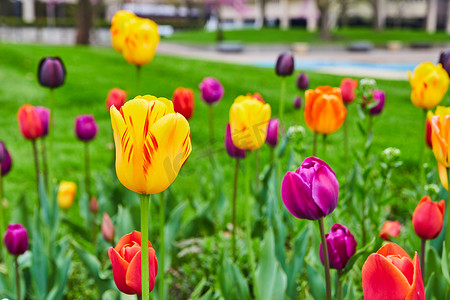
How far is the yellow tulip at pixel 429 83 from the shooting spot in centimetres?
151

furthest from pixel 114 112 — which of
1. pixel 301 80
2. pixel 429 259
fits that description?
pixel 301 80

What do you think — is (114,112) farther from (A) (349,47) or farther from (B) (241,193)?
(A) (349,47)

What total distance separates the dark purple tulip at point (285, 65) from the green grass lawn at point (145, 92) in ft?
1.03

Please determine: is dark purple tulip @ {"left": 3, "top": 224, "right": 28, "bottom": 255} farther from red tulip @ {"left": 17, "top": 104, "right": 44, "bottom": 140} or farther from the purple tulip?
the purple tulip

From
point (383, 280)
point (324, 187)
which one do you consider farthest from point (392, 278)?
point (324, 187)

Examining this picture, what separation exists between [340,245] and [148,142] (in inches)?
20.0

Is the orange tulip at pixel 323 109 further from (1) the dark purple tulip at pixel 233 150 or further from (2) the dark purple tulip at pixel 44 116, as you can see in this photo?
(2) the dark purple tulip at pixel 44 116

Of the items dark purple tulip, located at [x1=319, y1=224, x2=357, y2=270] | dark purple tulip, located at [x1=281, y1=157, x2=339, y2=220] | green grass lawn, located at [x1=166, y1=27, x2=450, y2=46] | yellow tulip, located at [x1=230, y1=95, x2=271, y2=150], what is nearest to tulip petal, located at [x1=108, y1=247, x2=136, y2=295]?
dark purple tulip, located at [x1=281, y1=157, x2=339, y2=220]

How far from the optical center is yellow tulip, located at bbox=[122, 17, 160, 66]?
1778mm

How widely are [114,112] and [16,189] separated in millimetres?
3114

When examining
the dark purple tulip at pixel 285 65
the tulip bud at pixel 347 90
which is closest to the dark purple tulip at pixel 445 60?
the tulip bud at pixel 347 90

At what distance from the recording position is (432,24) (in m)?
38.5

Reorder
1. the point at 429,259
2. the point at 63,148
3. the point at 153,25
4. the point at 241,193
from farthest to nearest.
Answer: the point at 63,148 < the point at 241,193 < the point at 153,25 < the point at 429,259

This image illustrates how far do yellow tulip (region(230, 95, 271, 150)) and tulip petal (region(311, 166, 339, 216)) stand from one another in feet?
1.55
